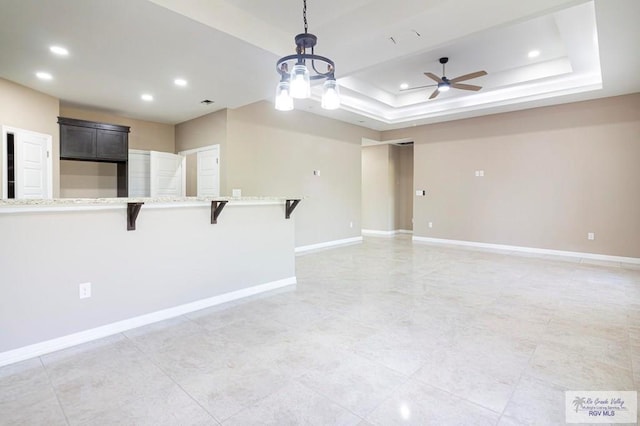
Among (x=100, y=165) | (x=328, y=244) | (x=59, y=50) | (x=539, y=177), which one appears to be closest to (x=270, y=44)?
(x=59, y=50)

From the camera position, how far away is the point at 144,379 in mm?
2082

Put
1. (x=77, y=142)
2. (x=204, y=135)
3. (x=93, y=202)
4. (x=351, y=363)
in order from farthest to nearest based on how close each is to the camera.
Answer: (x=204, y=135) < (x=77, y=142) < (x=93, y=202) < (x=351, y=363)

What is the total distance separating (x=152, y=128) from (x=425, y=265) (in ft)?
19.6

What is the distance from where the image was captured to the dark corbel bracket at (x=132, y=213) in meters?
2.79

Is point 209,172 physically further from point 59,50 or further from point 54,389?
point 54,389

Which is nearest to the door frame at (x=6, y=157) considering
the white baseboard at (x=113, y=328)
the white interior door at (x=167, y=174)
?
the white interior door at (x=167, y=174)

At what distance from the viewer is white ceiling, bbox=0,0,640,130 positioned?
9.52 ft

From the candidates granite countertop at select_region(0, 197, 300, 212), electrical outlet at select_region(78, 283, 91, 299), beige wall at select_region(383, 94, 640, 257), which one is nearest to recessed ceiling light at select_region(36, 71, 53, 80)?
granite countertop at select_region(0, 197, 300, 212)

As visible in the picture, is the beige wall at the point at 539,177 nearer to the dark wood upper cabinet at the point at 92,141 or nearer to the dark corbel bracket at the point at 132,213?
the dark wood upper cabinet at the point at 92,141

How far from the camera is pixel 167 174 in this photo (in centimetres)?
639

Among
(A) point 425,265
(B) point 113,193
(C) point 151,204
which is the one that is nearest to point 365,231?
(A) point 425,265

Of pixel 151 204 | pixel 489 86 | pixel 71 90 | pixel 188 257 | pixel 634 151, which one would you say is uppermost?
pixel 489 86

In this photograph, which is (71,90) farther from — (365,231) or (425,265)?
(365,231)

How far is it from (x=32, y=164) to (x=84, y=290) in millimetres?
3296
